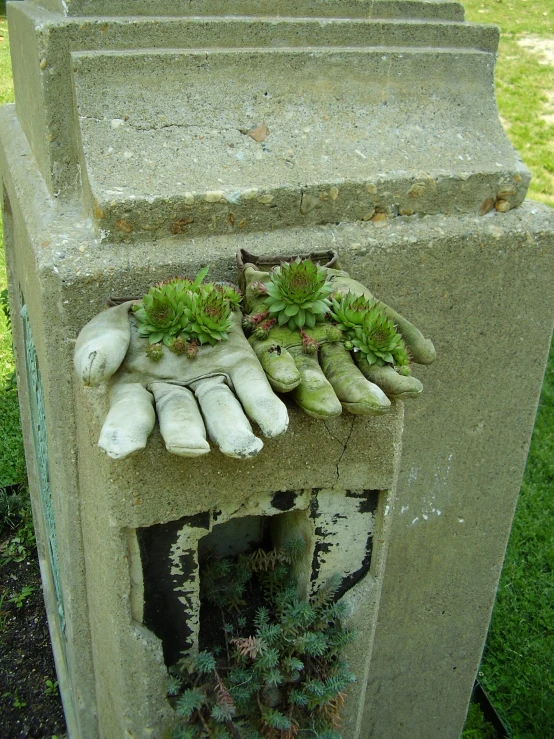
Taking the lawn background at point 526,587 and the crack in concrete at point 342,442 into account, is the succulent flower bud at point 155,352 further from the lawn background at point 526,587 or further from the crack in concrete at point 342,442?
the lawn background at point 526,587

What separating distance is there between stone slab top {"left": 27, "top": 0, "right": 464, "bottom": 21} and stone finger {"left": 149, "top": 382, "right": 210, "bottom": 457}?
1.12 meters

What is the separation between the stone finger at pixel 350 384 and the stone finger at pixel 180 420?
316 mm

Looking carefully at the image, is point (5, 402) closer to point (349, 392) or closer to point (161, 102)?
point (161, 102)

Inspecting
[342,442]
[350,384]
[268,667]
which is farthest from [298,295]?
[268,667]

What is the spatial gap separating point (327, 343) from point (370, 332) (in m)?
0.11

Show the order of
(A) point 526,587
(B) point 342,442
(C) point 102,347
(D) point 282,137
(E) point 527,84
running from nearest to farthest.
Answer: (C) point 102,347 → (B) point 342,442 → (D) point 282,137 → (A) point 526,587 → (E) point 527,84

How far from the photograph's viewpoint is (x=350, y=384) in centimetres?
165

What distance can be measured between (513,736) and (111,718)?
207cm

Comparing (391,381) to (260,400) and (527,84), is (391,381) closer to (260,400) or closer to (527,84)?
(260,400)

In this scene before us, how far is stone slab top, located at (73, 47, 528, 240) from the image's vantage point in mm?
1992

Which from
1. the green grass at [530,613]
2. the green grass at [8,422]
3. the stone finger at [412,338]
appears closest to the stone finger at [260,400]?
the stone finger at [412,338]

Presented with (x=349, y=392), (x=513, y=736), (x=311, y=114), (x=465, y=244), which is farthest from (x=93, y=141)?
(x=513, y=736)

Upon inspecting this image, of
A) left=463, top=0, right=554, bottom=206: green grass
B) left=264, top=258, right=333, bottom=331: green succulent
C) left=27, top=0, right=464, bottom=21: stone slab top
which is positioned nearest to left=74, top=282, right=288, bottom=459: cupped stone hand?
left=264, top=258, right=333, bottom=331: green succulent

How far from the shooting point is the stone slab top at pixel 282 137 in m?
1.99
